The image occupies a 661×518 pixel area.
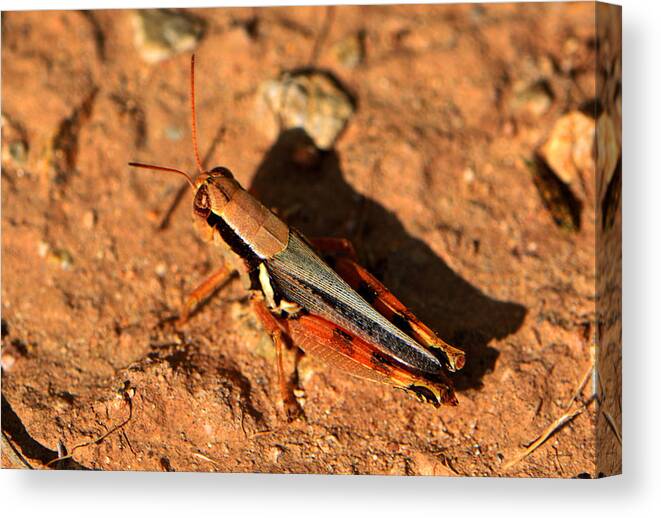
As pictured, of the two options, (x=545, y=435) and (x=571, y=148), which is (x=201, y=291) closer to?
(x=545, y=435)

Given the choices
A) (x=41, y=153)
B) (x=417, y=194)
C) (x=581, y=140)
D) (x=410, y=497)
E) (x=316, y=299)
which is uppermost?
(x=581, y=140)

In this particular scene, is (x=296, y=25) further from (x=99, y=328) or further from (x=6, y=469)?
(x=6, y=469)

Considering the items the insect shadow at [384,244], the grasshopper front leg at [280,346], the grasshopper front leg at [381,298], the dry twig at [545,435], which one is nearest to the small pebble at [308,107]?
the insect shadow at [384,244]

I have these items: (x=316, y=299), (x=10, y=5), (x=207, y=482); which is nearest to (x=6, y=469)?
(x=207, y=482)

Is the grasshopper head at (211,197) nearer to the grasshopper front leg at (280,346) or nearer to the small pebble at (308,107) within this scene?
the grasshopper front leg at (280,346)

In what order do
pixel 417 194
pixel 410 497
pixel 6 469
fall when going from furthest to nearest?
pixel 417 194, pixel 6 469, pixel 410 497

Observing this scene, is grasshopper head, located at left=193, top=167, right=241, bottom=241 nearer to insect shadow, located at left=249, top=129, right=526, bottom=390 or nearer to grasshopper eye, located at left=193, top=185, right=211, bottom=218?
grasshopper eye, located at left=193, top=185, right=211, bottom=218

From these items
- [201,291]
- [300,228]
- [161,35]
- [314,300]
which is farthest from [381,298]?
[161,35]
